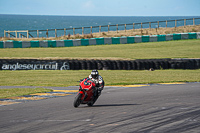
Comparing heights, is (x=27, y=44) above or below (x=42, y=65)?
above

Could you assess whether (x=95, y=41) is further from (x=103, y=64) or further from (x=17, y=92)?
(x=17, y=92)

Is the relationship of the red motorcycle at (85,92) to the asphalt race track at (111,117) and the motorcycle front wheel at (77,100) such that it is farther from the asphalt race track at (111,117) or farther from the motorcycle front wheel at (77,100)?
the asphalt race track at (111,117)

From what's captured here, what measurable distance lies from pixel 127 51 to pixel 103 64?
326 inches

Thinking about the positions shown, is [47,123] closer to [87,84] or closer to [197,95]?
[87,84]

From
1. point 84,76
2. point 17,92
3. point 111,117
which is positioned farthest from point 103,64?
point 111,117

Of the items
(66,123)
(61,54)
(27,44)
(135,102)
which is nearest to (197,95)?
(135,102)

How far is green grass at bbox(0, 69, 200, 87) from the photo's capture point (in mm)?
18328

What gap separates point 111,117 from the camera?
340 inches

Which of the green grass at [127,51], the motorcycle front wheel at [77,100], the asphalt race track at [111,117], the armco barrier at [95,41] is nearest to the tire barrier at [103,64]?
the green grass at [127,51]

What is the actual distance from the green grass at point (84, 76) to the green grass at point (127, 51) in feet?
18.2

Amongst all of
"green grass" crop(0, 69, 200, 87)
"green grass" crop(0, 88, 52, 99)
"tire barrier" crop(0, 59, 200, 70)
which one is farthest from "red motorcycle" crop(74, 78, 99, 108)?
"tire barrier" crop(0, 59, 200, 70)

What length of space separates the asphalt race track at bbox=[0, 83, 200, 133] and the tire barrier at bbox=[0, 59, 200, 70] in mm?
10473

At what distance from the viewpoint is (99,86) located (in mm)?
10602

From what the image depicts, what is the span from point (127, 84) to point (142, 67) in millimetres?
5356
